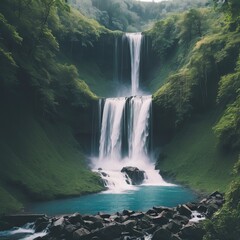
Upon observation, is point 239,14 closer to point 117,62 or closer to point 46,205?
point 46,205

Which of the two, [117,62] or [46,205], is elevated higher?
[117,62]

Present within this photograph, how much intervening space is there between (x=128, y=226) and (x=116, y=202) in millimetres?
11795

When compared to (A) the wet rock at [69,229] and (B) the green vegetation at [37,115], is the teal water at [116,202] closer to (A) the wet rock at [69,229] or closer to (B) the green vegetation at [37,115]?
(B) the green vegetation at [37,115]

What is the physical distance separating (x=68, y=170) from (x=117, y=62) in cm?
4017

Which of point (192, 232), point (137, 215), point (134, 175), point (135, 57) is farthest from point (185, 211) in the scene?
point (135, 57)

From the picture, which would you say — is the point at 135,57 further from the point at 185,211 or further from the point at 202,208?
the point at 185,211

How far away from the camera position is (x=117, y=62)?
263 feet

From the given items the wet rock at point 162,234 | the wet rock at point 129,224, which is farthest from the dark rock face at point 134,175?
the wet rock at point 162,234

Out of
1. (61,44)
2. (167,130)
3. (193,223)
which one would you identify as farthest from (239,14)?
(61,44)

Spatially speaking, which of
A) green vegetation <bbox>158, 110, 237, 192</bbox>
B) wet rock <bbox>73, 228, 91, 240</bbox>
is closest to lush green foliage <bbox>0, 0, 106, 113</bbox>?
green vegetation <bbox>158, 110, 237, 192</bbox>

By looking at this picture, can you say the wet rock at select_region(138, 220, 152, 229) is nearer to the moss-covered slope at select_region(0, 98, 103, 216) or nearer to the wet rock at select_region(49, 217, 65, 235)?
the wet rock at select_region(49, 217, 65, 235)

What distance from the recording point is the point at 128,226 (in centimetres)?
2350

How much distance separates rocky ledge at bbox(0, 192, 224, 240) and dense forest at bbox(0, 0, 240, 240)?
294 inches

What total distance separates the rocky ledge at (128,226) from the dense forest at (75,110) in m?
7.47
